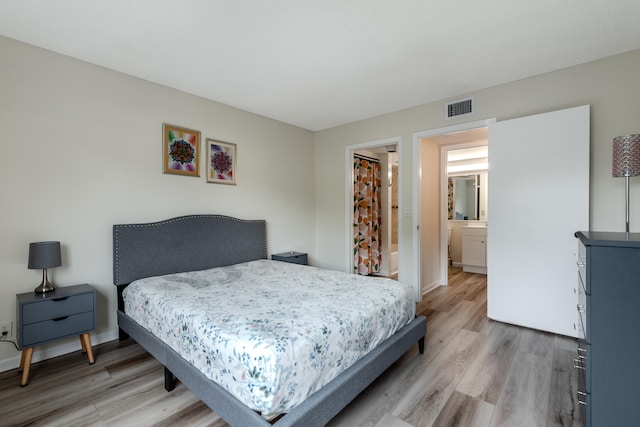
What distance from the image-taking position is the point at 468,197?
5.93 meters

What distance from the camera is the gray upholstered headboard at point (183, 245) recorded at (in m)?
2.63

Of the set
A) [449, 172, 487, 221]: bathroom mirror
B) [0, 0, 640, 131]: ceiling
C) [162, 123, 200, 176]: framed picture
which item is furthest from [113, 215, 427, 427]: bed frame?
[449, 172, 487, 221]: bathroom mirror

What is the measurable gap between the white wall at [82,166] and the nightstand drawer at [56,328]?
0.42 metres

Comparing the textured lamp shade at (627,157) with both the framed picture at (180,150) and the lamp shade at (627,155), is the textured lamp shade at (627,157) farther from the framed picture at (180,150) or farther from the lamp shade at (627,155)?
the framed picture at (180,150)

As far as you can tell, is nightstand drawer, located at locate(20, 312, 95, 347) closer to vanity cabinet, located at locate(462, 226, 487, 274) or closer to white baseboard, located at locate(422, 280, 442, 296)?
white baseboard, located at locate(422, 280, 442, 296)

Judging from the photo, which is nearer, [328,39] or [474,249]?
[328,39]

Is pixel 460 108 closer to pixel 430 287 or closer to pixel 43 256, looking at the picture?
pixel 430 287

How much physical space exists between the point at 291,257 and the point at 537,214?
110 inches

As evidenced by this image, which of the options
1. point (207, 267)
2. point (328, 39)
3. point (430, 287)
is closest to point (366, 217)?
point (430, 287)

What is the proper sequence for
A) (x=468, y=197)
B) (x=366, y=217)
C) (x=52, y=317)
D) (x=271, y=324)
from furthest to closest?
(x=468, y=197)
(x=366, y=217)
(x=52, y=317)
(x=271, y=324)

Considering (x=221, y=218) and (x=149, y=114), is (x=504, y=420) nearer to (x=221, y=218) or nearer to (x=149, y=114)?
(x=221, y=218)

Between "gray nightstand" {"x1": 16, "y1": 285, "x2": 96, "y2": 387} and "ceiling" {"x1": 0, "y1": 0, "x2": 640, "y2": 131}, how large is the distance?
1934 mm

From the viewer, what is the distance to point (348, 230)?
4406mm

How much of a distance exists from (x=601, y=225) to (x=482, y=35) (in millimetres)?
1939
